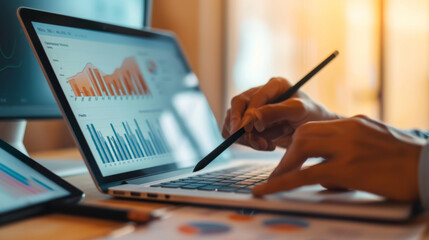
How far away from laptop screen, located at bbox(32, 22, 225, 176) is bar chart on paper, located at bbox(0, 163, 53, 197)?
0.09 meters

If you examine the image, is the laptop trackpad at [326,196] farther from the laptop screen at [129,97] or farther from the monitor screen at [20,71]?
the monitor screen at [20,71]

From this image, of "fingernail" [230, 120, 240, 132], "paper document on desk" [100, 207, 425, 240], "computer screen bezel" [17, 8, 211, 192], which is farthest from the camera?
"fingernail" [230, 120, 240, 132]

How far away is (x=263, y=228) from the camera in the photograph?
1.30 ft

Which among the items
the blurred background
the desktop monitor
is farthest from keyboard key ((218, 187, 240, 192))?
the blurred background

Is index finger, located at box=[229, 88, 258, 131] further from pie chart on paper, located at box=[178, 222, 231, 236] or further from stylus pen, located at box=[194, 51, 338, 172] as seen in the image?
pie chart on paper, located at box=[178, 222, 231, 236]

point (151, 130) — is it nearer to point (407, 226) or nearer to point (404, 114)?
point (407, 226)

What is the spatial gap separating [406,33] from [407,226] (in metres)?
1.79

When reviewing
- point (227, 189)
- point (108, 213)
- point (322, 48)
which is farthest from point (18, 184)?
point (322, 48)

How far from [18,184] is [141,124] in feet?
0.81

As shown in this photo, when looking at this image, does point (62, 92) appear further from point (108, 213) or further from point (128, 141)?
point (108, 213)

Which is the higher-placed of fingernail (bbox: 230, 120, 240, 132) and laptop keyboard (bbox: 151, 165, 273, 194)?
fingernail (bbox: 230, 120, 240, 132)

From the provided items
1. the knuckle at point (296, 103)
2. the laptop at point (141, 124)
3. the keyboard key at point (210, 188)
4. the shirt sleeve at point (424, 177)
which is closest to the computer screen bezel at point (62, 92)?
the laptop at point (141, 124)

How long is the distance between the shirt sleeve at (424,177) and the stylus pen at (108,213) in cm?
27

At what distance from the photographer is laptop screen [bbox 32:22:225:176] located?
0.62 m
